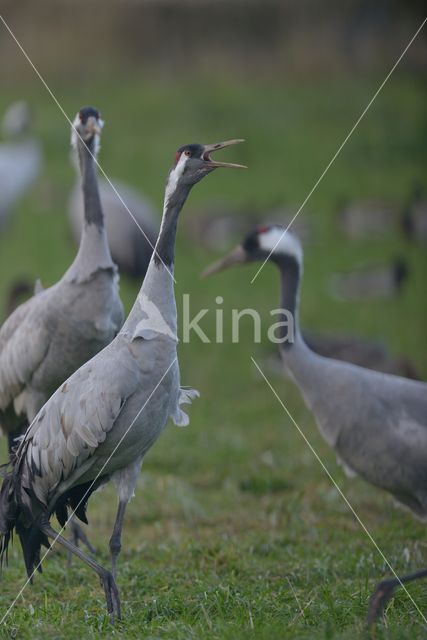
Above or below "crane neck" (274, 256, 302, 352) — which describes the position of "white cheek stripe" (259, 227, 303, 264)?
above

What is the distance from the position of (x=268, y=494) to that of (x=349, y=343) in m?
2.35

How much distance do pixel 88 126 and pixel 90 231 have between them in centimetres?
49

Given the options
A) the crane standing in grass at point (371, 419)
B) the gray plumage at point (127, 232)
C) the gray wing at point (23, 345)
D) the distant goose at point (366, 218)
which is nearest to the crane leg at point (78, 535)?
the gray wing at point (23, 345)

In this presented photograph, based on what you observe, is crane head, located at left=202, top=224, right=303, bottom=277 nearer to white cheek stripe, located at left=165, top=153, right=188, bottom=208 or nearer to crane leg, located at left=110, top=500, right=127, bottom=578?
white cheek stripe, located at left=165, top=153, right=188, bottom=208

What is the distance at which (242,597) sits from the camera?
4.64 metres

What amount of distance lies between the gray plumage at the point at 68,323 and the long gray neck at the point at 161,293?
27.3 inches

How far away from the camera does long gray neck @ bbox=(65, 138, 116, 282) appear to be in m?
5.38

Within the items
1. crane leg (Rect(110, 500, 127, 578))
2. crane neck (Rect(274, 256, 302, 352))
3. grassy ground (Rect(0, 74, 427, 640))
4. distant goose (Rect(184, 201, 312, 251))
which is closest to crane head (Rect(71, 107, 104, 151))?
crane neck (Rect(274, 256, 302, 352))

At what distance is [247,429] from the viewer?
789 cm

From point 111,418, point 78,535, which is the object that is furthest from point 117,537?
point 78,535

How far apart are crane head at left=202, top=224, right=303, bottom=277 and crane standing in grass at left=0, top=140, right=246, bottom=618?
2.53ft

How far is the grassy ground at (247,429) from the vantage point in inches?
181

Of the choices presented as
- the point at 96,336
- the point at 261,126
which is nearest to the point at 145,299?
the point at 96,336

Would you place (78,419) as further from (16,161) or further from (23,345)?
(16,161)
